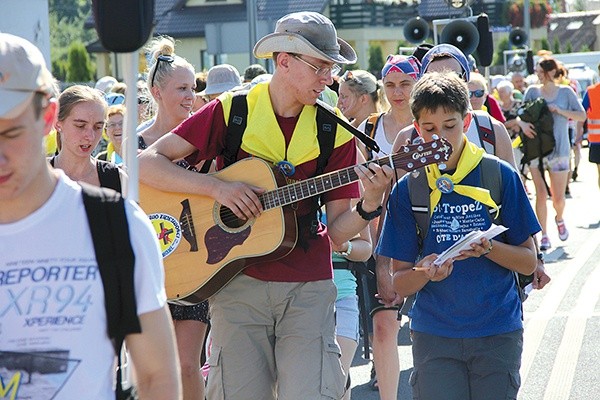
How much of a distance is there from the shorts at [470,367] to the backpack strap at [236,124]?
109 cm

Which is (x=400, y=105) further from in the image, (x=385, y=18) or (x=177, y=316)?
(x=385, y=18)

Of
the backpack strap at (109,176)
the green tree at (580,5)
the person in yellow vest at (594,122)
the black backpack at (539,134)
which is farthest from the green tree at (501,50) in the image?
the green tree at (580,5)

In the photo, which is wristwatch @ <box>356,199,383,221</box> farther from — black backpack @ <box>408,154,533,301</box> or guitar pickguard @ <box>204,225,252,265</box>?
guitar pickguard @ <box>204,225,252,265</box>

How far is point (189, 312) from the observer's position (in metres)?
6.07

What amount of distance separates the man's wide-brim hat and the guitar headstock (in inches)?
19.4

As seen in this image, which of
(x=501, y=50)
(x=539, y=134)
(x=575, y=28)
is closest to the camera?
(x=539, y=134)

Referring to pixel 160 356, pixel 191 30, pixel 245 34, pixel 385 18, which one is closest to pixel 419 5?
pixel 385 18

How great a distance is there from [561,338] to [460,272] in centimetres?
446

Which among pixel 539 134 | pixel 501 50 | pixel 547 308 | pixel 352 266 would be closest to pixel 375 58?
pixel 501 50

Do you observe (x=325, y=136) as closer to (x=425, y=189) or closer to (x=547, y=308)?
(x=425, y=189)

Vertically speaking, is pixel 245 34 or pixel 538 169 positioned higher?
pixel 245 34

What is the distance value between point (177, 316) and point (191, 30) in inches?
2286

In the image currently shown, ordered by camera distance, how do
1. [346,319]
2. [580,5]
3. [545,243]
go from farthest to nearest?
[580,5], [545,243], [346,319]

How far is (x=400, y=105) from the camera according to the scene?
716 centimetres
